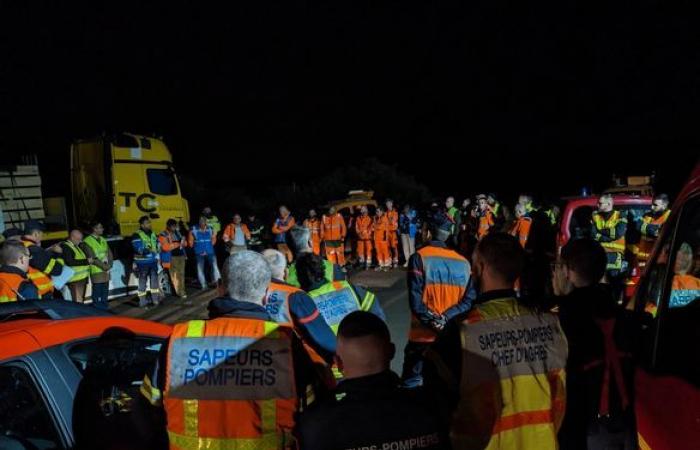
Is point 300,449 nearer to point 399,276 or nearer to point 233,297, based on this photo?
point 233,297

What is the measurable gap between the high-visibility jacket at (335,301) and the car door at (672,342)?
183 cm

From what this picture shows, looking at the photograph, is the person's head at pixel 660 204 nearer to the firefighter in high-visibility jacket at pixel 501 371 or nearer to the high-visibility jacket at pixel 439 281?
the high-visibility jacket at pixel 439 281

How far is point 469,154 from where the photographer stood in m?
60.2

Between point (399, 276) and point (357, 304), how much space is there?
10.4 m

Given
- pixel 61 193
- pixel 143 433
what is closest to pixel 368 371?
pixel 143 433

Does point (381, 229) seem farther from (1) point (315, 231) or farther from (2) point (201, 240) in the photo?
(2) point (201, 240)

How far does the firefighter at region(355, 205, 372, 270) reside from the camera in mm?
16188

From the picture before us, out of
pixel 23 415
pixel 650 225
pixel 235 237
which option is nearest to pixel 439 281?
pixel 23 415

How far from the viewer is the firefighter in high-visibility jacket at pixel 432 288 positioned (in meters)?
4.62

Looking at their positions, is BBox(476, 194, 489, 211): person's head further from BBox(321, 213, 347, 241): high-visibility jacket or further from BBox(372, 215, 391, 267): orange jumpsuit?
BBox(321, 213, 347, 241): high-visibility jacket

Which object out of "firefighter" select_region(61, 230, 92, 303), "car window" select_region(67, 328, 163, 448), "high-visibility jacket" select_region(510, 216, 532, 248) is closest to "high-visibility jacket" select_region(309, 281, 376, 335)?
"car window" select_region(67, 328, 163, 448)

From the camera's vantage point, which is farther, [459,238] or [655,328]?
[459,238]

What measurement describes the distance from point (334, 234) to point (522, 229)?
21.0ft

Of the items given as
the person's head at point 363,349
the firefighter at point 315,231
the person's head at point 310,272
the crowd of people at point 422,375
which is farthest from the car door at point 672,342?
the firefighter at point 315,231
